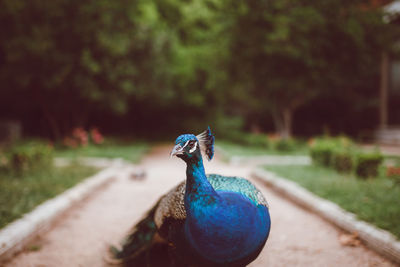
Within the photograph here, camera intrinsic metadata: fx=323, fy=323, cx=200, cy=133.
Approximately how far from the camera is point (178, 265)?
2412 millimetres

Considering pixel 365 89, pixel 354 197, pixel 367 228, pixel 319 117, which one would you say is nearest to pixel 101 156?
pixel 354 197

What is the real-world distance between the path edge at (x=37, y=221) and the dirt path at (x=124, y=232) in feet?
0.34

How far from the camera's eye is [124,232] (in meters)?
4.29

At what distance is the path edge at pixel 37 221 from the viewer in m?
3.33

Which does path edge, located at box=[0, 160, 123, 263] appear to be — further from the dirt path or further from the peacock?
the peacock

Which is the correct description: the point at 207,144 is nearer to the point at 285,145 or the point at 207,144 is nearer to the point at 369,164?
the point at 369,164

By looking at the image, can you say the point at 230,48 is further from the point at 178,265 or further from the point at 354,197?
the point at 178,265

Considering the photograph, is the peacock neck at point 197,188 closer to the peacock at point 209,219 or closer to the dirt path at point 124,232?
the peacock at point 209,219

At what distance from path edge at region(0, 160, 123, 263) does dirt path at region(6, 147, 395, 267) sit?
0.34 feet

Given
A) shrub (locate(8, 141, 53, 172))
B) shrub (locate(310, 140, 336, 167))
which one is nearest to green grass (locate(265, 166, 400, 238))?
shrub (locate(310, 140, 336, 167))

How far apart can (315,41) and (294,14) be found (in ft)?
4.49

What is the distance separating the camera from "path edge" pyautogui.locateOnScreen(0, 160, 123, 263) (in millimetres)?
3334

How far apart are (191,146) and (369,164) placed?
230 inches

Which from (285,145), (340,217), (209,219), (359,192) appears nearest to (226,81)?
(285,145)
